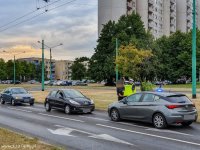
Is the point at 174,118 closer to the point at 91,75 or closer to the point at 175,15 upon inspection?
the point at 91,75

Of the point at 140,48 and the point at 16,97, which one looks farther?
the point at 140,48

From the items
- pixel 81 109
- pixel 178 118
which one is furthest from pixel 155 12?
pixel 178 118

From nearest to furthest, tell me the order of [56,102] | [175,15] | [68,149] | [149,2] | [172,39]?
[68,149], [56,102], [172,39], [149,2], [175,15]

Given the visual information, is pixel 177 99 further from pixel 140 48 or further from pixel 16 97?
pixel 140 48

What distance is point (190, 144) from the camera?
37.8 feet

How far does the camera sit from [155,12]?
114 meters

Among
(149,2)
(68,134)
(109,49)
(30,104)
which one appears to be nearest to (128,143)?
(68,134)

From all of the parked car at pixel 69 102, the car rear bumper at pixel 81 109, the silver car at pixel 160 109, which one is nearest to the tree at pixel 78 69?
the parked car at pixel 69 102

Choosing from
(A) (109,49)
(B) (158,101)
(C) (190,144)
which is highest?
(A) (109,49)

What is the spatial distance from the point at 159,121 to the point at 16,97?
16.4m

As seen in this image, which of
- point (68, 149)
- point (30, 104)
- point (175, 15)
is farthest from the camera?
point (175, 15)

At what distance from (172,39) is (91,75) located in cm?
2034

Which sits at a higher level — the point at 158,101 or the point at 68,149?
the point at 158,101

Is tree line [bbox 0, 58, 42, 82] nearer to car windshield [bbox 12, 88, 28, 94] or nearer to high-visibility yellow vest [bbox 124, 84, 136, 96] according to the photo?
car windshield [bbox 12, 88, 28, 94]
